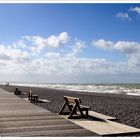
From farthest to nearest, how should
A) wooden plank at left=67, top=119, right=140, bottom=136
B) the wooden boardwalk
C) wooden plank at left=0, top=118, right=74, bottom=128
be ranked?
wooden plank at left=0, top=118, right=74, bottom=128 → wooden plank at left=67, top=119, right=140, bottom=136 → the wooden boardwalk

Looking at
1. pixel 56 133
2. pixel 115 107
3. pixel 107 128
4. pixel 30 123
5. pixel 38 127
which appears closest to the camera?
pixel 56 133

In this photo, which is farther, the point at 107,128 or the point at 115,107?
the point at 115,107

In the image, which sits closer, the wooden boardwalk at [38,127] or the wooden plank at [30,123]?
the wooden boardwalk at [38,127]

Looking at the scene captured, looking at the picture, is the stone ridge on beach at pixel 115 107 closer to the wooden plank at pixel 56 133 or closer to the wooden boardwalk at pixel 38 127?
the wooden boardwalk at pixel 38 127

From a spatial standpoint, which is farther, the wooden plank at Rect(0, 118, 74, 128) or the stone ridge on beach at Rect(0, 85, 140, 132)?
the stone ridge on beach at Rect(0, 85, 140, 132)

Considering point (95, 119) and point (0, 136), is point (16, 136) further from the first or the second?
point (95, 119)

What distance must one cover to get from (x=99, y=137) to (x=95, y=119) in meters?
3.80

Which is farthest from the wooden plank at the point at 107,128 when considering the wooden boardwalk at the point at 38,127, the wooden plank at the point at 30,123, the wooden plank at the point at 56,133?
the wooden plank at the point at 30,123

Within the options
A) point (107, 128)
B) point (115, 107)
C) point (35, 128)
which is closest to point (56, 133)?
point (35, 128)

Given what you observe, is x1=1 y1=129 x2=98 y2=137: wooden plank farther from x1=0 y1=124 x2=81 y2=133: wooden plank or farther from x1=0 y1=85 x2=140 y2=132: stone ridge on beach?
x1=0 y1=85 x2=140 y2=132: stone ridge on beach

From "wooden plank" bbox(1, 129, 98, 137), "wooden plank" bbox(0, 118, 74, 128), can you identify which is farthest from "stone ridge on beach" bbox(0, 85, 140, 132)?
"wooden plank" bbox(1, 129, 98, 137)

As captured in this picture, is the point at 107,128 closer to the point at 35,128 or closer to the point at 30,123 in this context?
the point at 35,128

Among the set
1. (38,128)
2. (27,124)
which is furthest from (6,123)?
(38,128)

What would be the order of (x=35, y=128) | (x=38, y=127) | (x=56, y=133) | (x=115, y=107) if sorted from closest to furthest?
(x=56, y=133)
(x=35, y=128)
(x=38, y=127)
(x=115, y=107)
